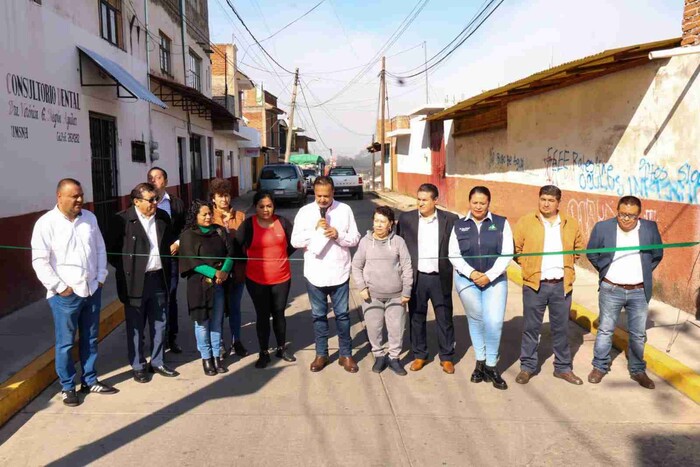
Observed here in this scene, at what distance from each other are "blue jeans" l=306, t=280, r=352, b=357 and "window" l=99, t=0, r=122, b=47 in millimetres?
7733

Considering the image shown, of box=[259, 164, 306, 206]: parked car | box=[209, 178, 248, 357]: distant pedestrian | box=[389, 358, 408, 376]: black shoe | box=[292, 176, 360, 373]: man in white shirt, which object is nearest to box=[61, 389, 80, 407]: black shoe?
box=[209, 178, 248, 357]: distant pedestrian

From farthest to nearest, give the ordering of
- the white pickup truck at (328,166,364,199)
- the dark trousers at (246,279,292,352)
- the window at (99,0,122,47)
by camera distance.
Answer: the white pickup truck at (328,166,364,199) → the window at (99,0,122,47) → the dark trousers at (246,279,292,352)

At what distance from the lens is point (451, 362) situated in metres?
5.15

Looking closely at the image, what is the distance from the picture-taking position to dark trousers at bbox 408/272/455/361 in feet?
16.4

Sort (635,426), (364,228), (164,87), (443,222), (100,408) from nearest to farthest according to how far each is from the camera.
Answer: (635,426) → (100,408) → (443,222) → (164,87) → (364,228)

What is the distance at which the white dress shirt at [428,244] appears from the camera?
16.2 ft

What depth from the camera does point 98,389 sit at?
4625mm

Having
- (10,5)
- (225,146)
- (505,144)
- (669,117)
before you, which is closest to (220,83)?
(225,146)

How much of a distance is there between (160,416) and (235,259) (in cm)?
151

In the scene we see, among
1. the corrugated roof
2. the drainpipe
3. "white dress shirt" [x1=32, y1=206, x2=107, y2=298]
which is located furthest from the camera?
the corrugated roof

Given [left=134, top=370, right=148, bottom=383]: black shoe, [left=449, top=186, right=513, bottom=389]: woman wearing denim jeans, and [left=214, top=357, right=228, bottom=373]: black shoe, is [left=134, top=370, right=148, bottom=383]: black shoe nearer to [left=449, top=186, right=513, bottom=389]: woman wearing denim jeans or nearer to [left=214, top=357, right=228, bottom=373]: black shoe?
[left=214, top=357, right=228, bottom=373]: black shoe

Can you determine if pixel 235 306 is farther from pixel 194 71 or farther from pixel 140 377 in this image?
pixel 194 71

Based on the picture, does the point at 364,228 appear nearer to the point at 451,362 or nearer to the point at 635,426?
the point at 451,362

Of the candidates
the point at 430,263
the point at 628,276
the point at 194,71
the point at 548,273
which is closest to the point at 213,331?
the point at 430,263
